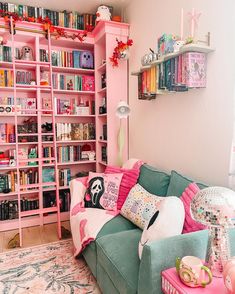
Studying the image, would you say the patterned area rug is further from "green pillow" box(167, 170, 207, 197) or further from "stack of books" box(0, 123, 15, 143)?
"stack of books" box(0, 123, 15, 143)

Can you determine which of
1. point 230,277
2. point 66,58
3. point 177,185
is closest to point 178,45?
point 177,185

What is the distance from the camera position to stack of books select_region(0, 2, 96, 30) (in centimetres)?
301

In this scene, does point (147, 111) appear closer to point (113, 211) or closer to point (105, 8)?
point (113, 211)

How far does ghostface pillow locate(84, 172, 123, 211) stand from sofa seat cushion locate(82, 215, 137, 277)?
0.68 ft

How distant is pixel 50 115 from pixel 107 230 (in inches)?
74.6

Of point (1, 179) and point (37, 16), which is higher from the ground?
point (37, 16)

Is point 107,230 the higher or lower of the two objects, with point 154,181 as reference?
lower

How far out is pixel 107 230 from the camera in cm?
198

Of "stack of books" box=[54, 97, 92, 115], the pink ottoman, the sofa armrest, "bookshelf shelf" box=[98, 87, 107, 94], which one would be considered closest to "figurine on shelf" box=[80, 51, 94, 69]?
"bookshelf shelf" box=[98, 87, 107, 94]

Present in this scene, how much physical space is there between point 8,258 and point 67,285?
2.51 ft

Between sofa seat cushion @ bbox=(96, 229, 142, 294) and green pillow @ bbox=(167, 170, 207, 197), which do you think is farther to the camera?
green pillow @ bbox=(167, 170, 207, 197)

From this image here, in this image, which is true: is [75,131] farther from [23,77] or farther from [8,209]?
[8,209]

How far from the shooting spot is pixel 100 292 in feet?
6.13

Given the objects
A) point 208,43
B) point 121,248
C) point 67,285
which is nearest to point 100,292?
point 67,285
